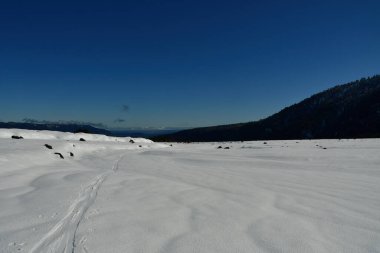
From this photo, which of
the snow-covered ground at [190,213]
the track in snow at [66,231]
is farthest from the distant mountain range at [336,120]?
the track in snow at [66,231]

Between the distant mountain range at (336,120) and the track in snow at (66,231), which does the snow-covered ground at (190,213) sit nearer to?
the track in snow at (66,231)

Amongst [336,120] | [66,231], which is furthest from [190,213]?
[336,120]

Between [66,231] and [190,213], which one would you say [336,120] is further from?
[66,231]

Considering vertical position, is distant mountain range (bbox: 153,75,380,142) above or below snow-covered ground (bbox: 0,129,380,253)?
above

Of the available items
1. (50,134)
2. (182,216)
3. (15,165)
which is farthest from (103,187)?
(50,134)

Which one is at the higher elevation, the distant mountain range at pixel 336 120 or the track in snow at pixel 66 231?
the distant mountain range at pixel 336 120

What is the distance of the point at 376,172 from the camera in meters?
9.06

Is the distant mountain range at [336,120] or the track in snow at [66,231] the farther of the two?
the distant mountain range at [336,120]

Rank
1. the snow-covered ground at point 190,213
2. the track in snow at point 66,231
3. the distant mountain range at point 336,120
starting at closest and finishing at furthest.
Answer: the track in snow at point 66,231 → the snow-covered ground at point 190,213 → the distant mountain range at point 336,120

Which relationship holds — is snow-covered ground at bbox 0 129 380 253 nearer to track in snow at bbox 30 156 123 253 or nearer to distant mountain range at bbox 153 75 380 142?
track in snow at bbox 30 156 123 253

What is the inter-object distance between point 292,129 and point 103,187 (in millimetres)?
174034

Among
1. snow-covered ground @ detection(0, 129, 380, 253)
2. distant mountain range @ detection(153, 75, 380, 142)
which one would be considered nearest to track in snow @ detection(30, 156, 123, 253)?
snow-covered ground @ detection(0, 129, 380, 253)

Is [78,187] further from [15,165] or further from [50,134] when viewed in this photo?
[50,134]

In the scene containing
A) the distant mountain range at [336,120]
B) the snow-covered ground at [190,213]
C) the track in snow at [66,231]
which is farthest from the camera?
the distant mountain range at [336,120]
